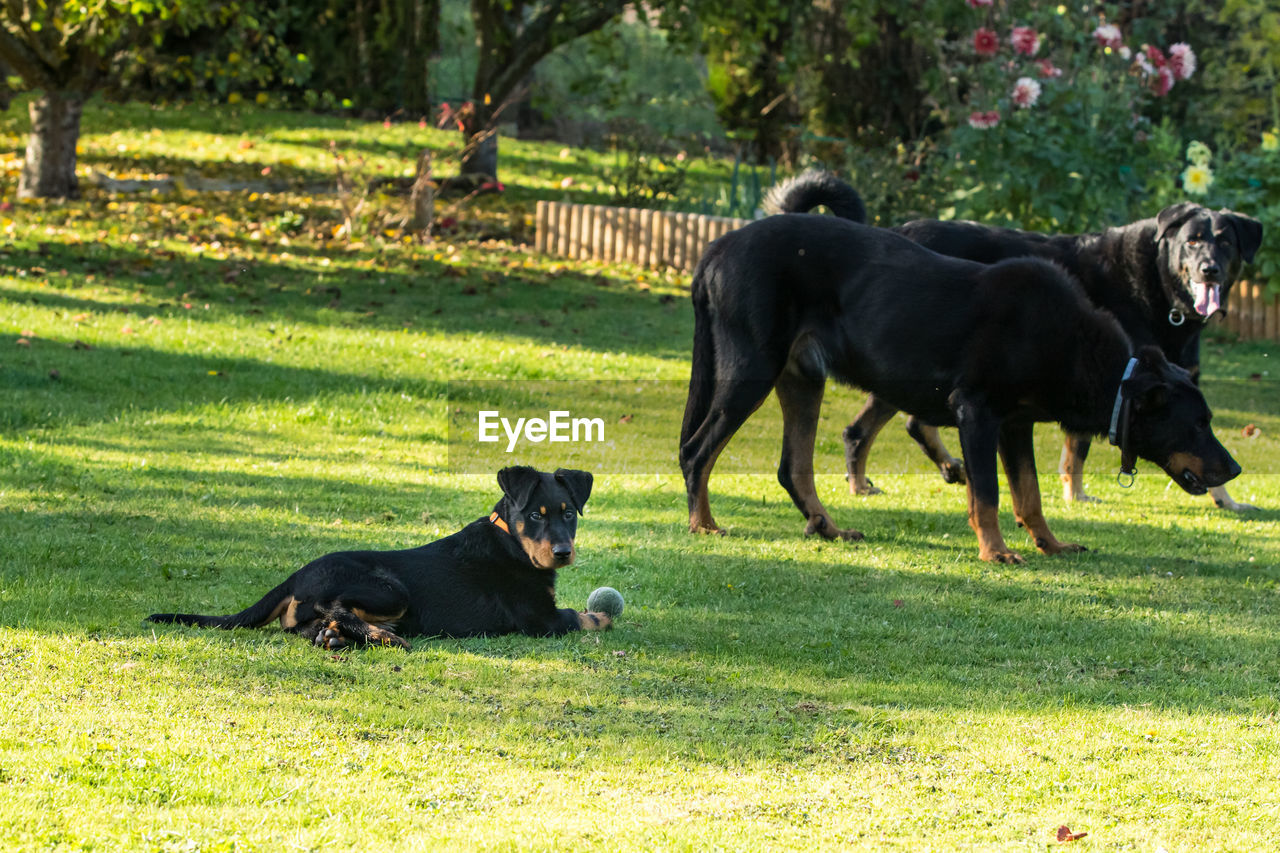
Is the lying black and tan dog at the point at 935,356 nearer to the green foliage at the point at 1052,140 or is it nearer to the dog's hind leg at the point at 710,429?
the dog's hind leg at the point at 710,429

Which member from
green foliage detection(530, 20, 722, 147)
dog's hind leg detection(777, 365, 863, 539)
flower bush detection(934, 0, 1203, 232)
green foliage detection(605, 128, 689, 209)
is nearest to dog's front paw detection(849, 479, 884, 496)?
dog's hind leg detection(777, 365, 863, 539)

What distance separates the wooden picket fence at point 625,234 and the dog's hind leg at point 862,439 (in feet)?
29.4

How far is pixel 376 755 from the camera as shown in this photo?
4.48 metres

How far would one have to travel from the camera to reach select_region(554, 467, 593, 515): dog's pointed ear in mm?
6102

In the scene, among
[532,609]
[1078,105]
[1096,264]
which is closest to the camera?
[532,609]

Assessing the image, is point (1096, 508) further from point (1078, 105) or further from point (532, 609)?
point (1078, 105)

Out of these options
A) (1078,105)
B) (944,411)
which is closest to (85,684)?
(944,411)

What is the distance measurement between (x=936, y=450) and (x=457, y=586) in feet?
15.2

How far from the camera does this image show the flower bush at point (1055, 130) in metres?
16.1

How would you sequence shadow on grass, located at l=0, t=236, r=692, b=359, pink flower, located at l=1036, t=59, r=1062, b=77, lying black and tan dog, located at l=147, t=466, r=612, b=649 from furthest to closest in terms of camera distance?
1. pink flower, located at l=1036, t=59, r=1062, b=77
2. shadow on grass, located at l=0, t=236, r=692, b=359
3. lying black and tan dog, located at l=147, t=466, r=612, b=649

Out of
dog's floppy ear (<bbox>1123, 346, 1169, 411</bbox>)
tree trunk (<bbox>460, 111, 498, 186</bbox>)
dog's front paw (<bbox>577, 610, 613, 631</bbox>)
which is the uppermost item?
tree trunk (<bbox>460, 111, 498, 186</bbox>)

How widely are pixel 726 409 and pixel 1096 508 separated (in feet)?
9.49

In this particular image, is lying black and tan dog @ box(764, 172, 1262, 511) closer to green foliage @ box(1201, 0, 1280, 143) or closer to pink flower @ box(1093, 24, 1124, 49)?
pink flower @ box(1093, 24, 1124, 49)

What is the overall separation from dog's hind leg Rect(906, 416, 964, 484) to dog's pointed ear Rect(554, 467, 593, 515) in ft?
12.4
